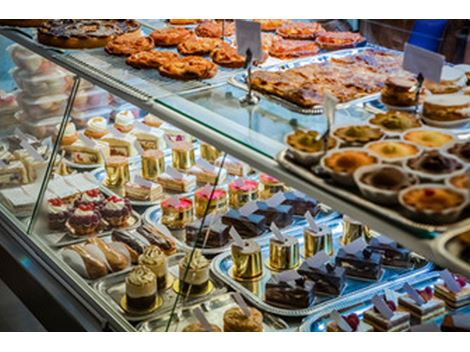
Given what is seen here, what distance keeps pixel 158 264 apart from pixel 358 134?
4.08 ft

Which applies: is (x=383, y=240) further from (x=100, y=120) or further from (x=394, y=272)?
(x=100, y=120)

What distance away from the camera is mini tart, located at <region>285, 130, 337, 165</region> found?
2541 millimetres

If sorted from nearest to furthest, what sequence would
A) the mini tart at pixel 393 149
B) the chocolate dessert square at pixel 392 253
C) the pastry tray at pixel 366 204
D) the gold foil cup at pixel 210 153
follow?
1. the pastry tray at pixel 366 204
2. the mini tart at pixel 393 149
3. the chocolate dessert square at pixel 392 253
4. the gold foil cup at pixel 210 153

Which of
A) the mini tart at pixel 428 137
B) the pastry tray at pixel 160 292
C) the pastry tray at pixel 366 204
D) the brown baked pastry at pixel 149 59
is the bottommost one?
the pastry tray at pixel 160 292

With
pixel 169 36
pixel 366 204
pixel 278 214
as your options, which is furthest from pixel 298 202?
pixel 366 204

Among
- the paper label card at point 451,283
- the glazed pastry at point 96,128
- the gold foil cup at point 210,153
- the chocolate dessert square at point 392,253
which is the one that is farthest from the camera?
the glazed pastry at point 96,128

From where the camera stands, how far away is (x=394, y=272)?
347 cm

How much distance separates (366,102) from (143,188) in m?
1.42

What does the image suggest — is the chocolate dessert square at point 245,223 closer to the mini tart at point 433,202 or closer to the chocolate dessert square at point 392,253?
the chocolate dessert square at point 392,253

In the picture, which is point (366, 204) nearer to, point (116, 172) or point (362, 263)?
point (362, 263)

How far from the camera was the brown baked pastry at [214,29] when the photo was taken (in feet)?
13.6

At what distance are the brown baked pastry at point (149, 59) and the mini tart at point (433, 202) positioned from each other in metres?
1.63

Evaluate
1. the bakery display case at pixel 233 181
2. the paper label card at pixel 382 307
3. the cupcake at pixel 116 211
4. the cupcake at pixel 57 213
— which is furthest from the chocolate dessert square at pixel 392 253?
the cupcake at pixel 57 213
